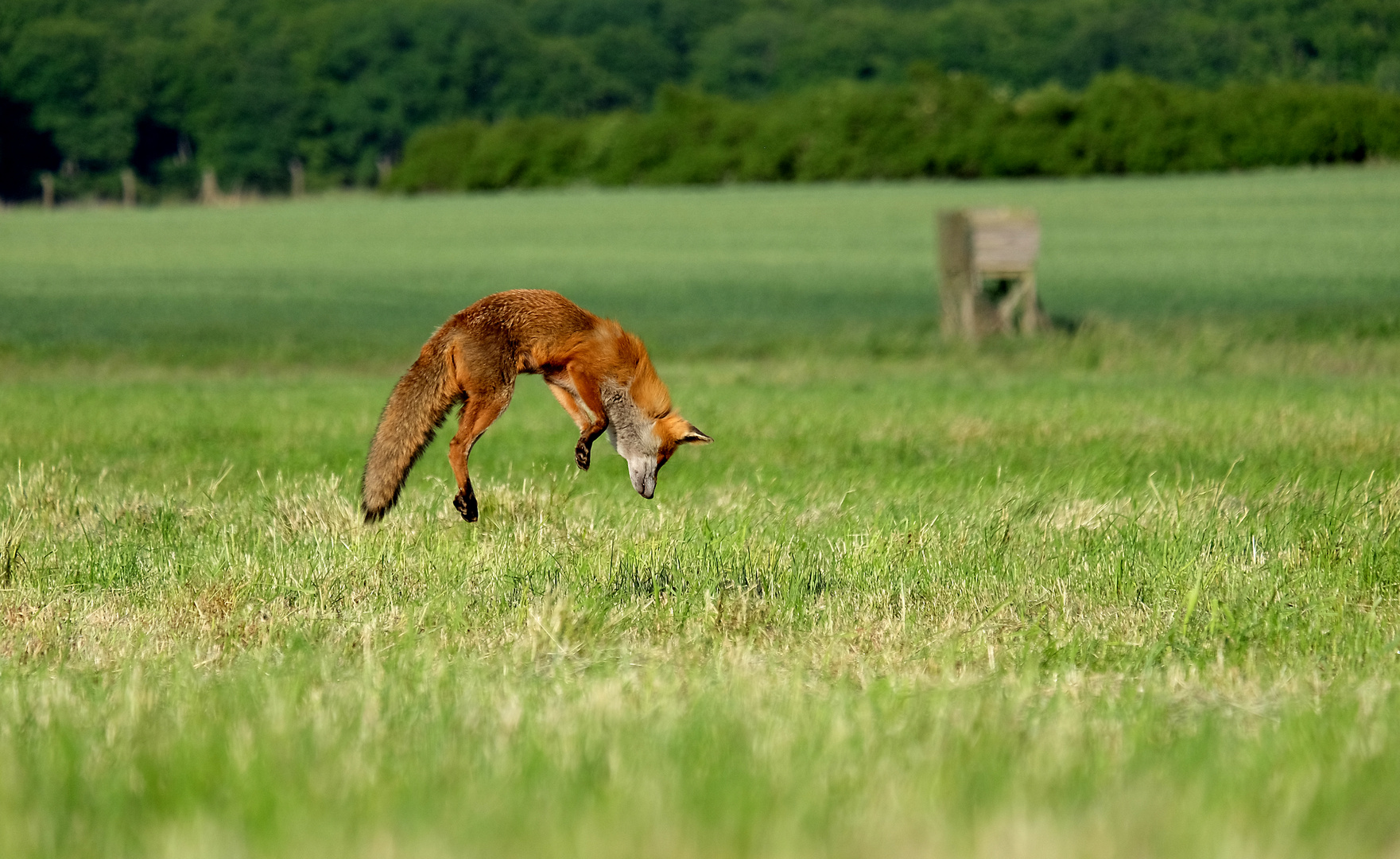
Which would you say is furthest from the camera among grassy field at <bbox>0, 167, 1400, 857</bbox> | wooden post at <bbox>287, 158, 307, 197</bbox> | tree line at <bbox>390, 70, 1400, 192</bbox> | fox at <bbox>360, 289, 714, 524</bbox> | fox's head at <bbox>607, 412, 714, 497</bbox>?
wooden post at <bbox>287, 158, 307, 197</bbox>

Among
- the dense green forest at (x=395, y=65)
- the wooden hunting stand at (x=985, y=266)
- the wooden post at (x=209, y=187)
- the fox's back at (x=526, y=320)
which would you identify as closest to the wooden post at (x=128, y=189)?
the dense green forest at (x=395, y=65)

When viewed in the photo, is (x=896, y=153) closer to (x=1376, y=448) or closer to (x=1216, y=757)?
(x=1376, y=448)

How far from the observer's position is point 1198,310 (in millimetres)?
28000

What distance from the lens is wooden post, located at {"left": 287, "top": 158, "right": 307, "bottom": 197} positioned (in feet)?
286

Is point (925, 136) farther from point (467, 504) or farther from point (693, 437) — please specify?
point (467, 504)

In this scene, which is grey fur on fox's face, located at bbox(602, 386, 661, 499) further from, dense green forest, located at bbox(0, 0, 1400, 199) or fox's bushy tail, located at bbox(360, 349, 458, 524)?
dense green forest, located at bbox(0, 0, 1400, 199)

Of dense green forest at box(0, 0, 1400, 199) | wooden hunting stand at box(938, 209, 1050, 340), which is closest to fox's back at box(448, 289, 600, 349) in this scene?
wooden hunting stand at box(938, 209, 1050, 340)

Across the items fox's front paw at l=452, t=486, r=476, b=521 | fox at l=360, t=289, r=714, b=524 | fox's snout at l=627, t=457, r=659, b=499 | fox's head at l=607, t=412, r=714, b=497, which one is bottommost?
fox's front paw at l=452, t=486, r=476, b=521

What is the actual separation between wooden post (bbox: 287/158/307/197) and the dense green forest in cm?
44

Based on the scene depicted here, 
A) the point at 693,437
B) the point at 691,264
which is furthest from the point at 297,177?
the point at 693,437

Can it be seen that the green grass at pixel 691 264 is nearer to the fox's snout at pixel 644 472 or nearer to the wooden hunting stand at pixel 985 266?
the wooden hunting stand at pixel 985 266

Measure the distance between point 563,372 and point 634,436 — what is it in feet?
1.04

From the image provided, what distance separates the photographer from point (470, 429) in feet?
17.1

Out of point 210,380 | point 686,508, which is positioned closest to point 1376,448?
point 686,508
